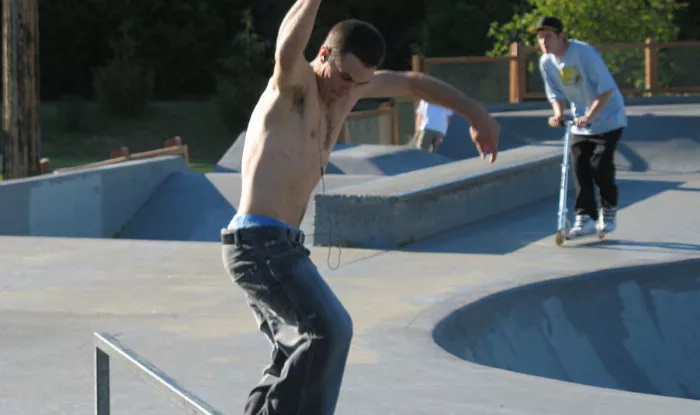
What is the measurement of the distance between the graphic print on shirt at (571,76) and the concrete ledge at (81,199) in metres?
5.54

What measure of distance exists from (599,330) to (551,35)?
2.73 m

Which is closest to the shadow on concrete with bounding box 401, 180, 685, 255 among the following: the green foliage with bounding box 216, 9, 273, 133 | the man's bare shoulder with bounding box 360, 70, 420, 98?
the man's bare shoulder with bounding box 360, 70, 420, 98

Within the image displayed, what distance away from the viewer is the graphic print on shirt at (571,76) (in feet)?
32.1

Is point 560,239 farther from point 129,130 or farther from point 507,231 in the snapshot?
point 129,130

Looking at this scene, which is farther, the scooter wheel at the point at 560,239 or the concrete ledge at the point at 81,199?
the concrete ledge at the point at 81,199

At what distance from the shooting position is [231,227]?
4.44m

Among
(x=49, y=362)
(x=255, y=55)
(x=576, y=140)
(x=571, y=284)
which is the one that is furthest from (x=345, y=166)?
(x=255, y=55)

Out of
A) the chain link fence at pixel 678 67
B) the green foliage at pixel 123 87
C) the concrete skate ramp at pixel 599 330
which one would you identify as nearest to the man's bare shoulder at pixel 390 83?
the concrete skate ramp at pixel 599 330

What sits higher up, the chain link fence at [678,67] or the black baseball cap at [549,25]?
the black baseball cap at [549,25]

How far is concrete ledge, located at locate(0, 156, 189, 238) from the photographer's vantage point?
39.6 feet

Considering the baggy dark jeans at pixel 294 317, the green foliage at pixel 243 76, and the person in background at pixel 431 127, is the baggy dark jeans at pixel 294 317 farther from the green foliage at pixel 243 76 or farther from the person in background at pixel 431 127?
the green foliage at pixel 243 76

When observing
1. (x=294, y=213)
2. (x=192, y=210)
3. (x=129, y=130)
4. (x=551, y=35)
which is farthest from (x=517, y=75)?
(x=129, y=130)

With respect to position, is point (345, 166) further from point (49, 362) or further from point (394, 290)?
point (49, 362)

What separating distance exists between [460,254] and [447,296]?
188 cm
